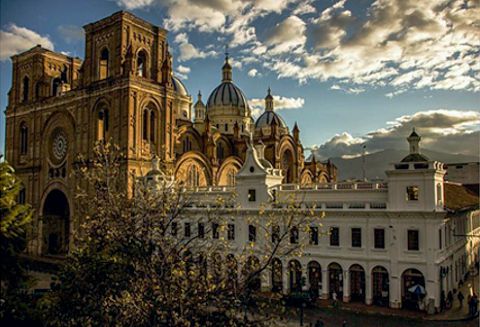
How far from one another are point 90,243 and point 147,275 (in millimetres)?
4732

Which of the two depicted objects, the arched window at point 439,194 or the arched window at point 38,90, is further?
the arched window at point 38,90

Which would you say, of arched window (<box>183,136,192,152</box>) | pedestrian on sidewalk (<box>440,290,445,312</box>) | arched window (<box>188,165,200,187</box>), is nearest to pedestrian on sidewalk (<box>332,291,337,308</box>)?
pedestrian on sidewalk (<box>440,290,445,312</box>)

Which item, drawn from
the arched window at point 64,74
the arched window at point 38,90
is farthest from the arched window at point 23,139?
the arched window at point 64,74

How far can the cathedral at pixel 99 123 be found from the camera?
158 feet

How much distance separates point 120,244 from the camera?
15297 millimetres

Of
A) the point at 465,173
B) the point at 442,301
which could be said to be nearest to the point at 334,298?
the point at 442,301

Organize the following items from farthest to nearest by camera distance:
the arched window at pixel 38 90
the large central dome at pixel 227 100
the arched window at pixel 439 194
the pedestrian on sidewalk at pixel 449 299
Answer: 1. the large central dome at pixel 227 100
2. the arched window at pixel 38 90
3. the pedestrian on sidewalk at pixel 449 299
4. the arched window at pixel 439 194

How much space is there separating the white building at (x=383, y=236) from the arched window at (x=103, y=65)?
84.9 ft

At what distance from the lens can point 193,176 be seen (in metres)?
53.5

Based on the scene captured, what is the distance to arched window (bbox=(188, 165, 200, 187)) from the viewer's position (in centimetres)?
5319

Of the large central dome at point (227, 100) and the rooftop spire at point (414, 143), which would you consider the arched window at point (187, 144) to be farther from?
the rooftop spire at point (414, 143)

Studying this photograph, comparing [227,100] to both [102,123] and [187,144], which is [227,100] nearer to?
[187,144]

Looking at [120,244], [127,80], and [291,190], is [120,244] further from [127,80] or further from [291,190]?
[127,80]

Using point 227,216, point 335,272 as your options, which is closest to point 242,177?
point 227,216
